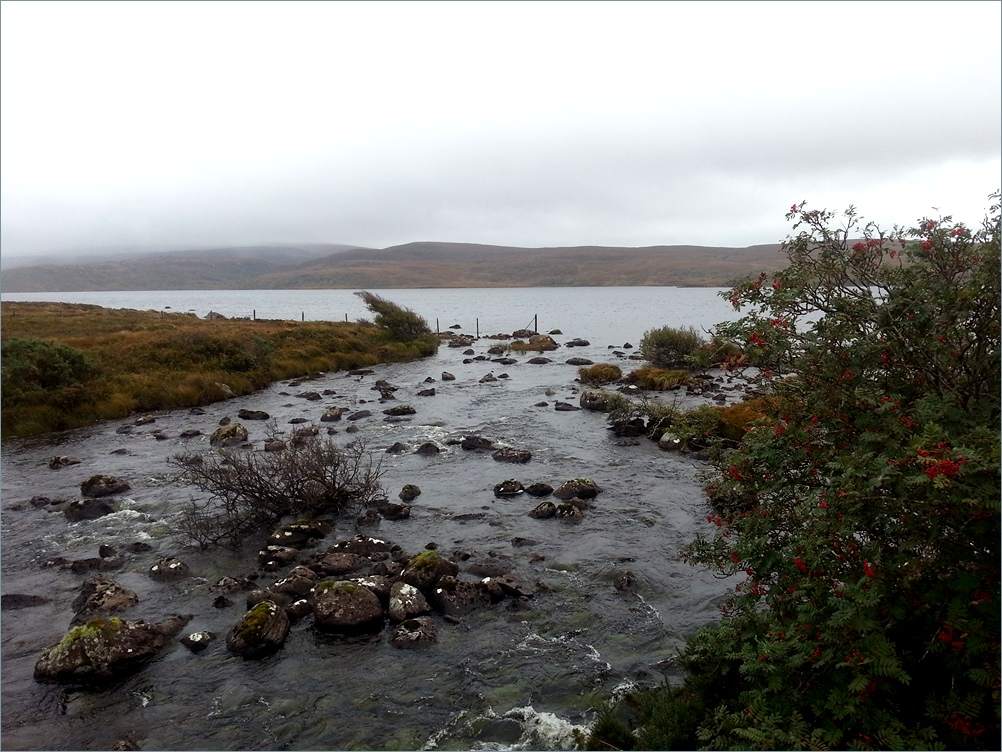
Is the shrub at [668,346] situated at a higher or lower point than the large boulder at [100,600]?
higher

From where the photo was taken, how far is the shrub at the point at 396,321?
57281 mm

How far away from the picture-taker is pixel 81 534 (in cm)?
1573

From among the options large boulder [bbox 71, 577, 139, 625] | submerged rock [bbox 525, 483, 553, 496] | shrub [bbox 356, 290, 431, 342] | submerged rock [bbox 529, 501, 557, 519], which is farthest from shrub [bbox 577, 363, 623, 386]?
large boulder [bbox 71, 577, 139, 625]

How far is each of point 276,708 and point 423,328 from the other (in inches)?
2021

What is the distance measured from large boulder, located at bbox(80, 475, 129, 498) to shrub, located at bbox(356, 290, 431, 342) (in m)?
38.3

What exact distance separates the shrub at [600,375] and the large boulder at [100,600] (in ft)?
94.1

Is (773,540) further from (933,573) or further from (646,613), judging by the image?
(646,613)

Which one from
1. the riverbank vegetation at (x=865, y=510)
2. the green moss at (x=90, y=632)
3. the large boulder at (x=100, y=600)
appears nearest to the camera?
the riverbank vegetation at (x=865, y=510)

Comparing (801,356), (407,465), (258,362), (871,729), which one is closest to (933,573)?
(871,729)

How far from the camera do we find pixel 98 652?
32.4 ft

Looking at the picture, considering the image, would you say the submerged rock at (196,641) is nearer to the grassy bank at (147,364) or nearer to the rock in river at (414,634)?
the rock in river at (414,634)

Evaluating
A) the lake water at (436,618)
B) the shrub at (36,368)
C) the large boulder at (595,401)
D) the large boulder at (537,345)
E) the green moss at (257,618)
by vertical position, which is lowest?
the lake water at (436,618)

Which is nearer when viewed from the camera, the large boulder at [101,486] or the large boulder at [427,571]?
the large boulder at [427,571]

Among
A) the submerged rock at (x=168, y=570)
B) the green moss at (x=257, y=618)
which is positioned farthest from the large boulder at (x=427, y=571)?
the submerged rock at (x=168, y=570)
